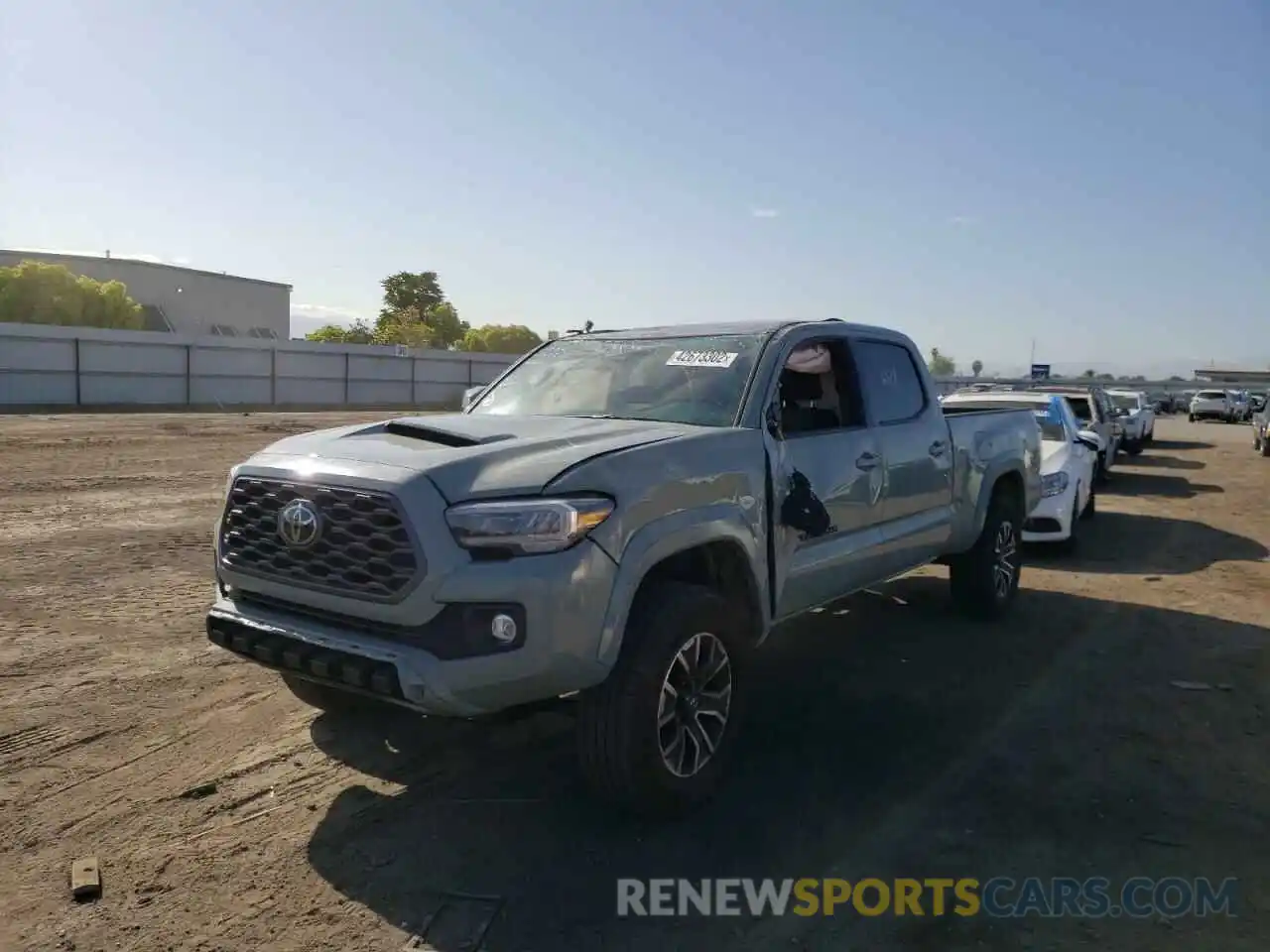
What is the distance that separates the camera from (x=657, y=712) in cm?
375

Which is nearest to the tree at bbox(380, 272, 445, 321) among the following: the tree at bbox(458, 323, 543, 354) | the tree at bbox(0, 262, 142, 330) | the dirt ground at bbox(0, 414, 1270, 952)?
the tree at bbox(458, 323, 543, 354)

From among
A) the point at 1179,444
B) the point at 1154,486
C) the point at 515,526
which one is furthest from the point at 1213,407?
the point at 515,526

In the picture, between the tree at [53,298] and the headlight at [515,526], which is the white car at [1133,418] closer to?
the headlight at [515,526]

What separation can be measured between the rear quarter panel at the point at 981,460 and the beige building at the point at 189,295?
77115 millimetres

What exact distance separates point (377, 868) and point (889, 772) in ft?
7.48

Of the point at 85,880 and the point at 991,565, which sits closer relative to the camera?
the point at 85,880

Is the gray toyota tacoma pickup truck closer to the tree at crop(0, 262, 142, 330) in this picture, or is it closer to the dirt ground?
the dirt ground

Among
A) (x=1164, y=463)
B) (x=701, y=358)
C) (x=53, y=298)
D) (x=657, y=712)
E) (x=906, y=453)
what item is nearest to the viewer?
(x=657, y=712)

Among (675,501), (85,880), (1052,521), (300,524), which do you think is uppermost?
(675,501)

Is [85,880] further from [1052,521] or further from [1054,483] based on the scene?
[1054,483]

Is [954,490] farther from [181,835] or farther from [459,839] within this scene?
[181,835]

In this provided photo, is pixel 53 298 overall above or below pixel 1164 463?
above

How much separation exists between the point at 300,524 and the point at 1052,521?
844 centimetres

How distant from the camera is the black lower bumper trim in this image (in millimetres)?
3377
